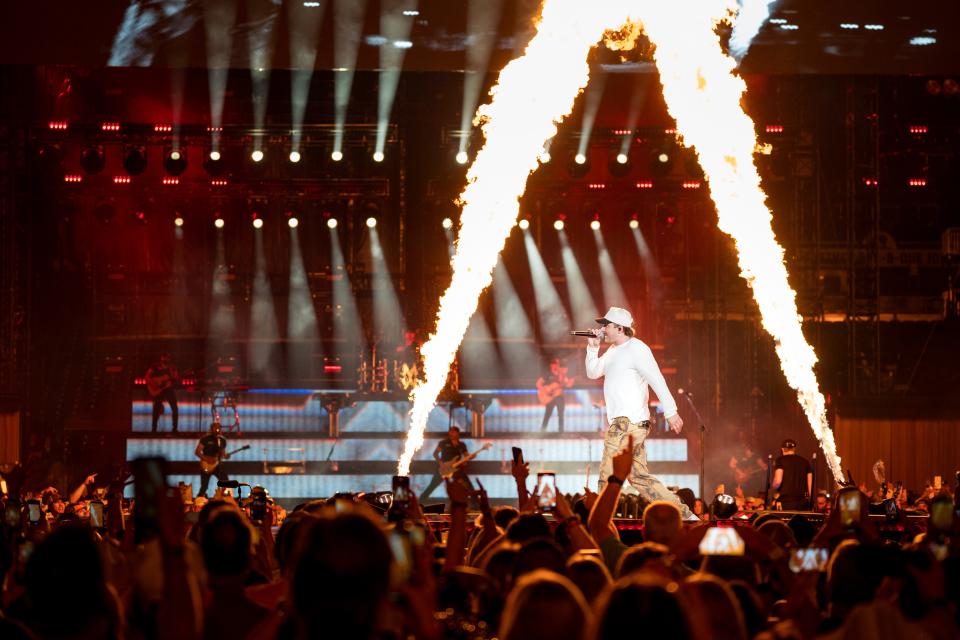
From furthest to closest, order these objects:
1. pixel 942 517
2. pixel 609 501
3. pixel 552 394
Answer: pixel 552 394 < pixel 609 501 < pixel 942 517

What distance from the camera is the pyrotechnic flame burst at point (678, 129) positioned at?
15084 millimetres

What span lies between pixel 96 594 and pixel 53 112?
23.5 meters

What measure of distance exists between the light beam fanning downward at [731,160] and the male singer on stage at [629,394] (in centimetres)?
437

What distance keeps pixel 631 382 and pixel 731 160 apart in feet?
35.5

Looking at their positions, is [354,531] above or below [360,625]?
above

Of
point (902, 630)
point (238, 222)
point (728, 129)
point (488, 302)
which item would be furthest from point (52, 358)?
point (902, 630)

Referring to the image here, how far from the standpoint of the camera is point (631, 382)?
11.6 metres

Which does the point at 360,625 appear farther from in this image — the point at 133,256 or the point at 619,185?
the point at 133,256

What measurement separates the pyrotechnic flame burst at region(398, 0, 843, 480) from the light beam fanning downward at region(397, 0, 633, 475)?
0.9 inches

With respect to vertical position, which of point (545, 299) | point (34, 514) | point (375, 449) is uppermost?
point (545, 299)

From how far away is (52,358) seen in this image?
24.3m

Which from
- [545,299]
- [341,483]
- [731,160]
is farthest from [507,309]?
[341,483]

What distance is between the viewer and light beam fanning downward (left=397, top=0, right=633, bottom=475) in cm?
1516

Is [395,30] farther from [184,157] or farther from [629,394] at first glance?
[184,157]
